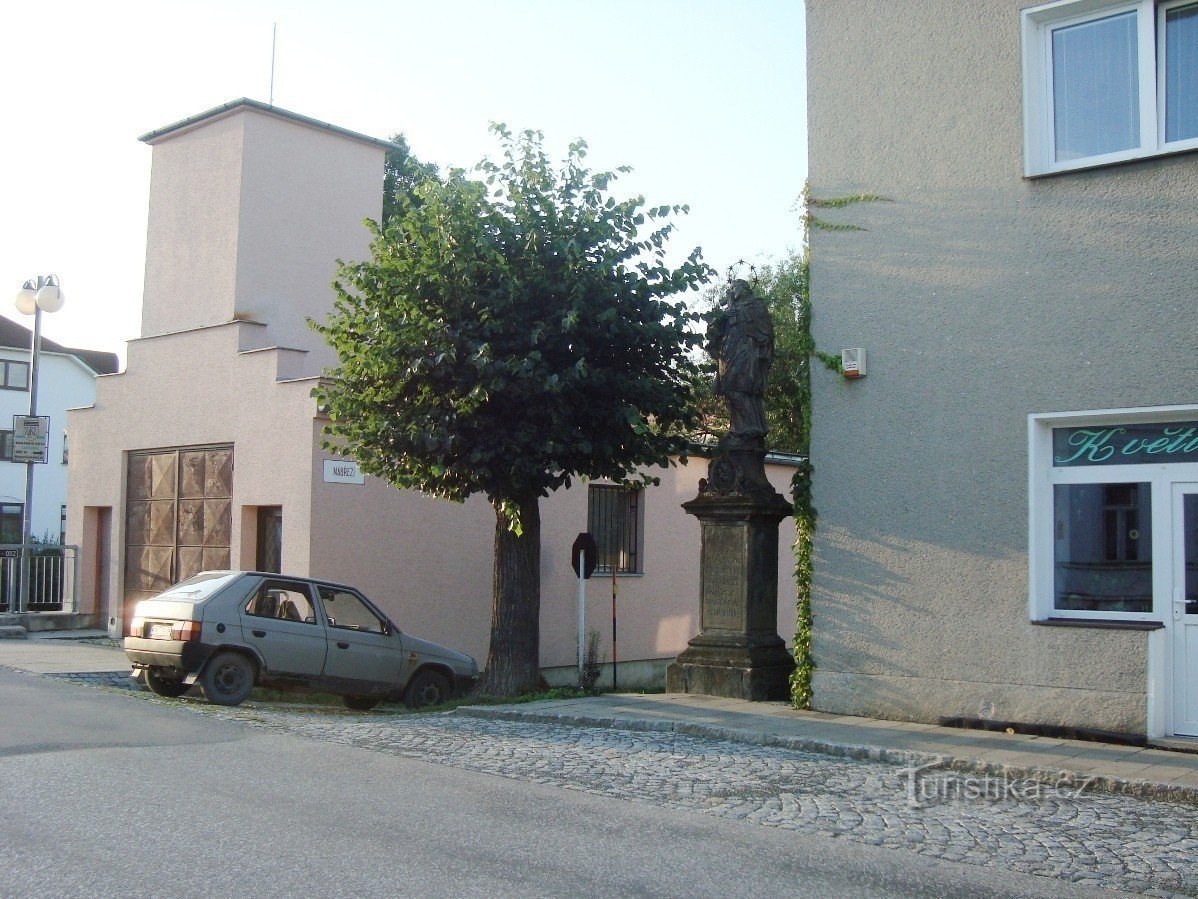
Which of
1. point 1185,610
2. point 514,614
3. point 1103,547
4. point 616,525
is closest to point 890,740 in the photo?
point 1103,547

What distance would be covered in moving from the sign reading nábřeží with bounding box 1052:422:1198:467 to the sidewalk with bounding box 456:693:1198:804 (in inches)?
91.3

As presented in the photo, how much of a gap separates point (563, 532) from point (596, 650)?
6.58 ft

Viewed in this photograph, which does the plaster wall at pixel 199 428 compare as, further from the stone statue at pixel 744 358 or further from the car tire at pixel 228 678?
the stone statue at pixel 744 358

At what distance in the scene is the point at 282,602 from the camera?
14.0m

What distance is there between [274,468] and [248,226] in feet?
17.0

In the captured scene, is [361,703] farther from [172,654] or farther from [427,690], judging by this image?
[172,654]

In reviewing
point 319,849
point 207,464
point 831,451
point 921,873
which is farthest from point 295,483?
point 921,873

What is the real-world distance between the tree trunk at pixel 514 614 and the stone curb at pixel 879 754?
1.97 m

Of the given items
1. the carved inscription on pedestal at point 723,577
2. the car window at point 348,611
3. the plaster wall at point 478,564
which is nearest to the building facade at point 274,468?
the plaster wall at point 478,564

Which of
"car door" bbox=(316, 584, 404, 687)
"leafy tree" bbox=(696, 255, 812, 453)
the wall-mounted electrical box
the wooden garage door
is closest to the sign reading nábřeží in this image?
the wall-mounted electrical box

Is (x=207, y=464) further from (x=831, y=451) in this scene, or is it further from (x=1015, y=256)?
(x=1015, y=256)

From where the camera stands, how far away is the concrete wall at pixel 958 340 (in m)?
10.5

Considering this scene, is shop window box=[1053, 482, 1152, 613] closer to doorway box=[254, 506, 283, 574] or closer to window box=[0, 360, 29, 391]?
doorway box=[254, 506, 283, 574]

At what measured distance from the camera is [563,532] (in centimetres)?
2039
